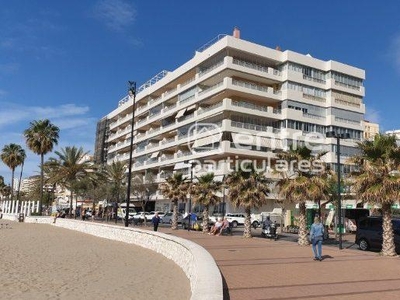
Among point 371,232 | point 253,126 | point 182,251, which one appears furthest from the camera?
point 253,126

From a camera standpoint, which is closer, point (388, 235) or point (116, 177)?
point (388, 235)

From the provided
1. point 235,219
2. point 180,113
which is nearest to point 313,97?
point 180,113

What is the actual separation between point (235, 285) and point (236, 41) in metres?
47.7

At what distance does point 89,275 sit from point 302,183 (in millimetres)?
12054

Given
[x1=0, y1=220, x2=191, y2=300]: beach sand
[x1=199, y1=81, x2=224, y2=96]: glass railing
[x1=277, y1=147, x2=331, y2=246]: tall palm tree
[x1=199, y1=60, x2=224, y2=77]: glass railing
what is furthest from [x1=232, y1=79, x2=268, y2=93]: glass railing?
[x1=0, y1=220, x2=191, y2=300]: beach sand

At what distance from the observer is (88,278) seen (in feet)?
39.4

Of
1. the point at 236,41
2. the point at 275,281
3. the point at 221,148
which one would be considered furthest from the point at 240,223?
the point at 275,281

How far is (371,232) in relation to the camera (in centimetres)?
2161

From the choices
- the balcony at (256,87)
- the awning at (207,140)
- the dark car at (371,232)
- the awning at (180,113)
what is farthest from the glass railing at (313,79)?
the dark car at (371,232)

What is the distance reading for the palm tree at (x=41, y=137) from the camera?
55.5 m

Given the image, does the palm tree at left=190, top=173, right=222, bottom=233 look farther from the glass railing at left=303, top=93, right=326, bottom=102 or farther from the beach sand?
the glass railing at left=303, top=93, right=326, bottom=102

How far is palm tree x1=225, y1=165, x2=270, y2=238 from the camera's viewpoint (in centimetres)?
2728

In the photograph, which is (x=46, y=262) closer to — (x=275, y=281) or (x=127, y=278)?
(x=127, y=278)

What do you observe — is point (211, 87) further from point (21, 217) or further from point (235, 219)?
point (21, 217)
